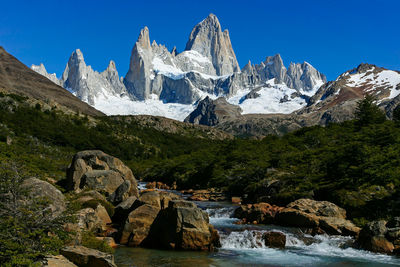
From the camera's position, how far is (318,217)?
2533 centimetres

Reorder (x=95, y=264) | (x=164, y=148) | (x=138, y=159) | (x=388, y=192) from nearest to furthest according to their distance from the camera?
1. (x=95, y=264)
2. (x=388, y=192)
3. (x=138, y=159)
4. (x=164, y=148)

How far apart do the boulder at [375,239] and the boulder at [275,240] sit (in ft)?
16.0

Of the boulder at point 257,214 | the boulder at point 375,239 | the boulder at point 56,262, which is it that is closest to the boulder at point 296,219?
the boulder at point 257,214

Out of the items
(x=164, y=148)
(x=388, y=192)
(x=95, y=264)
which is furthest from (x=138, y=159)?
(x=95, y=264)

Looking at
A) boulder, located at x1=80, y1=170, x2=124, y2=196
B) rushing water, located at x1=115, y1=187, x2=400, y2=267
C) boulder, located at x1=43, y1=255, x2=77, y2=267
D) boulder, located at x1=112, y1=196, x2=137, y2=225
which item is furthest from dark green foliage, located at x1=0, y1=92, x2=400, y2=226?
boulder, located at x1=43, y1=255, x2=77, y2=267

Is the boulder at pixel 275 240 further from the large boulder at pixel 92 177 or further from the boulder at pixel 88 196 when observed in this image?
the large boulder at pixel 92 177

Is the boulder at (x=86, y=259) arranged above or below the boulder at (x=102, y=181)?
below

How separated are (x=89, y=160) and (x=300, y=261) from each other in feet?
88.7

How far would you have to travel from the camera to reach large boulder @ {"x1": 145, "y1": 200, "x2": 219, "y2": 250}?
20.0m

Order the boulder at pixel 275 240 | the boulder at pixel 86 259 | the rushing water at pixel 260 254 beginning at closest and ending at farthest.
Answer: the boulder at pixel 86 259
the rushing water at pixel 260 254
the boulder at pixel 275 240

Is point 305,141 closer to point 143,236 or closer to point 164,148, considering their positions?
point 143,236

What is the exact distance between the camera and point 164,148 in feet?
468

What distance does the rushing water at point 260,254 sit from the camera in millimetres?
17734

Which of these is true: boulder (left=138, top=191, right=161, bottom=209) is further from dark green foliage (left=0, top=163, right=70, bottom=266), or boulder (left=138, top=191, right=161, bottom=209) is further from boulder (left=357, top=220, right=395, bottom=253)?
boulder (left=357, top=220, right=395, bottom=253)
